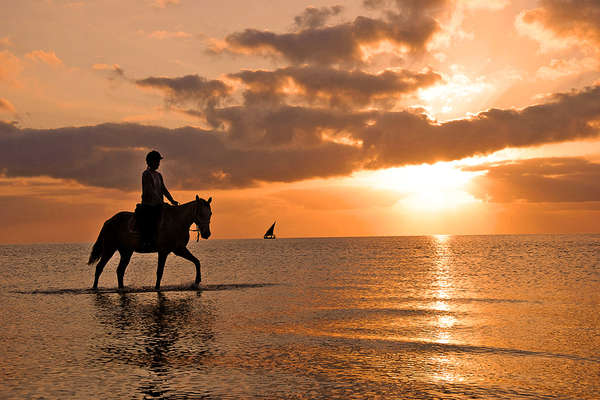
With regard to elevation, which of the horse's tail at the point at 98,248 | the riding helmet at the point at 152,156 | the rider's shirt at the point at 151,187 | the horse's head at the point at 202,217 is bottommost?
the horse's tail at the point at 98,248

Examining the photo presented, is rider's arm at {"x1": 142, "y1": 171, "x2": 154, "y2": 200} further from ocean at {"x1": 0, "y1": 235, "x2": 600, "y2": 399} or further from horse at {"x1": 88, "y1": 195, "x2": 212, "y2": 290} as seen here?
ocean at {"x1": 0, "y1": 235, "x2": 600, "y2": 399}

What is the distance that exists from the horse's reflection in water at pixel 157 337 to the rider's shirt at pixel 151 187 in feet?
12.1

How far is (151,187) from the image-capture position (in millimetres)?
18562

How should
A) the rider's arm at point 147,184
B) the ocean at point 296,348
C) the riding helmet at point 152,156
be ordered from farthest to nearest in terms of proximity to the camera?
1. the riding helmet at point 152,156
2. the rider's arm at point 147,184
3. the ocean at point 296,348

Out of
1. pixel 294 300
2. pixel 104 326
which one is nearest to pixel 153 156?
pixel 294 300

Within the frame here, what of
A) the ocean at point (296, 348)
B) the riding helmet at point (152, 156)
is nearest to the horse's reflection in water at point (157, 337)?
the ocean at point (296, 348)

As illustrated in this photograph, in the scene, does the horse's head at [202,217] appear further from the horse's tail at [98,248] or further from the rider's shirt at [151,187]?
the horse's tail at [98,248]

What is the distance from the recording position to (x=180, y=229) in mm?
19234

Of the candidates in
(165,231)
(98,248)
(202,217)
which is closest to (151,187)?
(165,231)

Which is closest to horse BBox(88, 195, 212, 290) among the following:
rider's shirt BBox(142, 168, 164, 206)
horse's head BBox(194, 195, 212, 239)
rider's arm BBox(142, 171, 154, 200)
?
horse's head BBox(194, 195, 212, 239)

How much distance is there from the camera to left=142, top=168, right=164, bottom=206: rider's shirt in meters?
18.5

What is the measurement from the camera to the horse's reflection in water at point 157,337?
23.5 feet

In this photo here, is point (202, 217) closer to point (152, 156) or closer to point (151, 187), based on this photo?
point (151, 187)

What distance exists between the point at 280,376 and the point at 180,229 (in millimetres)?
12824
